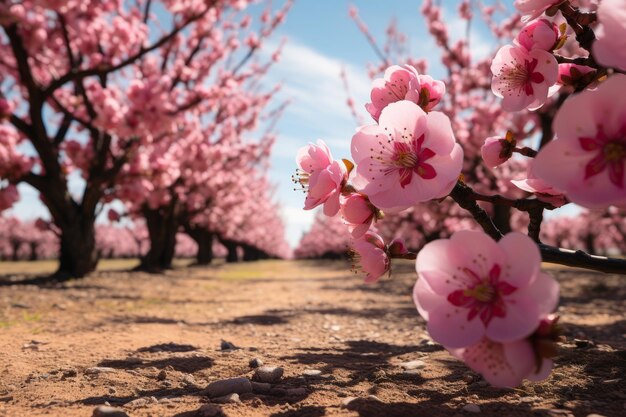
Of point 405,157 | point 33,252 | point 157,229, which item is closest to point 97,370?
point 405,157

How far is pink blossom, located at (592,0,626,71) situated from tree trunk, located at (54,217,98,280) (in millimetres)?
8241

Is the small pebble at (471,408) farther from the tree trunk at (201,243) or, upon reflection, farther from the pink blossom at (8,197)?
the tree trunk at (201,243)

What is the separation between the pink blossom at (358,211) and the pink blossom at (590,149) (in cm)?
55

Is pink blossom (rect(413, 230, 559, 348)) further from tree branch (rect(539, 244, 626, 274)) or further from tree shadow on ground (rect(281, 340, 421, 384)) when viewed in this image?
tree shadow on ground (rect(281, 340, 421, 384))

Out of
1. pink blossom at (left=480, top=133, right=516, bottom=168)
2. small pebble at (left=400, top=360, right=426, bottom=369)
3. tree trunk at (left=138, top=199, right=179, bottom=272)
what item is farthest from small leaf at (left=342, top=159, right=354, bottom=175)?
tree trunk at (left=138, top=199, right=179, bottom=272)

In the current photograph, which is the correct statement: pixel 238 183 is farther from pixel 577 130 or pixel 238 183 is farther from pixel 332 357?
pixel 577 130

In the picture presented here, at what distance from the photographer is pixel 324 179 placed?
1448 mm

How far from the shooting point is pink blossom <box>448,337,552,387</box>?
107 centimetres

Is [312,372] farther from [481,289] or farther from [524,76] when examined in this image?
[524,76]

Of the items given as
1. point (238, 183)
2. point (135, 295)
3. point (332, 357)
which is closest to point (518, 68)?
point (332, 357)

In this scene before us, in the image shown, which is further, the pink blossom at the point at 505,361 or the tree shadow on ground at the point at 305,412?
the tree shadow on ground at the point at 305,412

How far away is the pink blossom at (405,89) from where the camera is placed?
1560 mm

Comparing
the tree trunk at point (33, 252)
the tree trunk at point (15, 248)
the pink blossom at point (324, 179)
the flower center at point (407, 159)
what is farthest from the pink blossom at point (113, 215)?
the tree trunk at point (15, 248)

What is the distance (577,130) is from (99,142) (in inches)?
333
